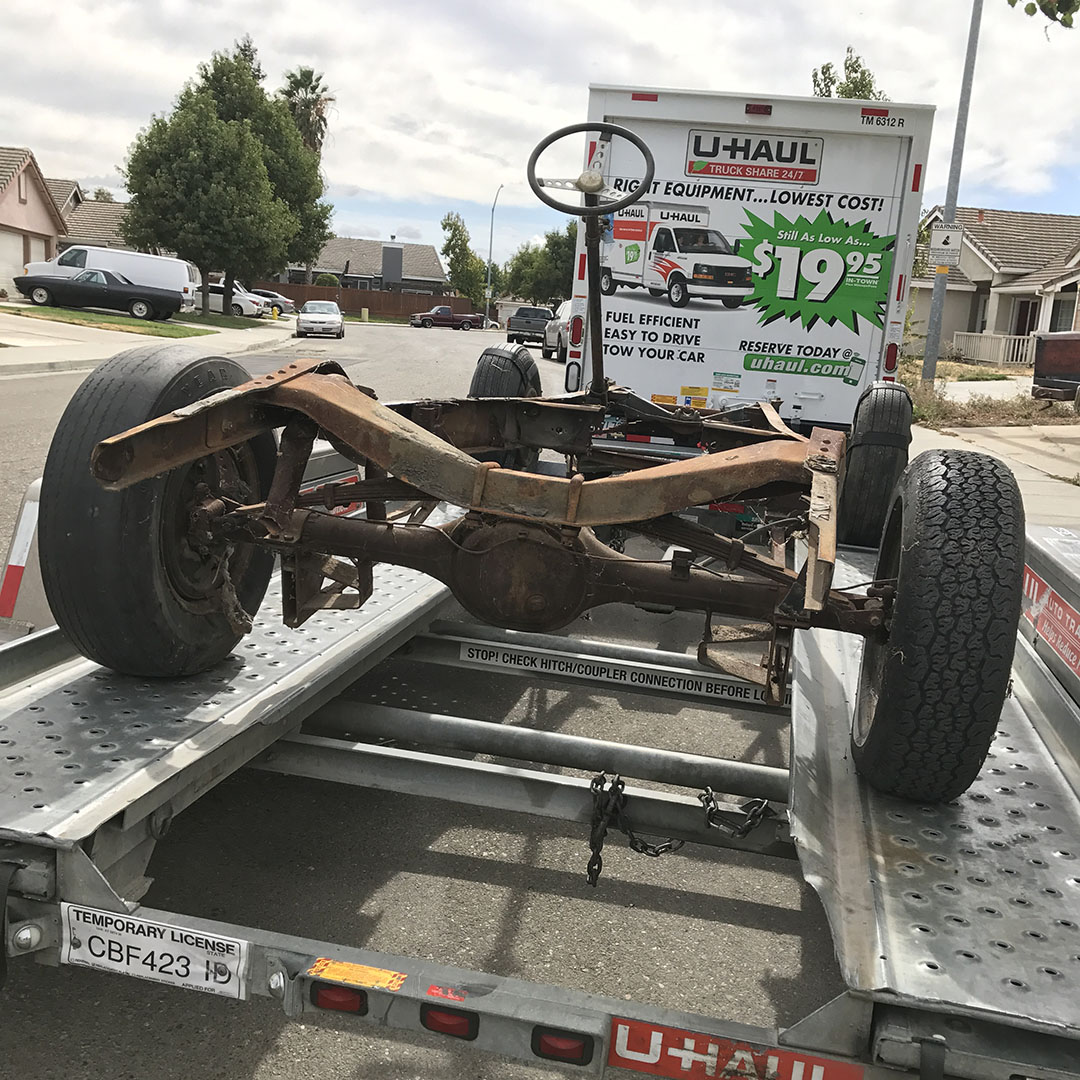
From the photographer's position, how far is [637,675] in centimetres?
436

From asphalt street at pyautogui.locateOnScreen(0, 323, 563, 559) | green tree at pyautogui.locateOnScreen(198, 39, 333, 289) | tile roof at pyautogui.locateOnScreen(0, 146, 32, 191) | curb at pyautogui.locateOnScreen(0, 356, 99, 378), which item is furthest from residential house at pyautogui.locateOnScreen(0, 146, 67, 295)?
curb at pyautogui.locateOnScreen(0, 356, 99, 378)

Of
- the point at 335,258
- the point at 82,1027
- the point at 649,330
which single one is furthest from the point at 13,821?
the point at 335,258

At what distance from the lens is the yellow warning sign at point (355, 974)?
2.19m

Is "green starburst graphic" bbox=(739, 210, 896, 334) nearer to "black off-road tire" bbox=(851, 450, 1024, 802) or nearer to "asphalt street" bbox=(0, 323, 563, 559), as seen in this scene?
"black off-road tire" bbox=(851, 450, 1024, 802)

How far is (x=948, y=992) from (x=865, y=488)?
173 inches

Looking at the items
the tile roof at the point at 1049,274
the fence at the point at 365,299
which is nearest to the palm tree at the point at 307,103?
the fence at the point at 365,299

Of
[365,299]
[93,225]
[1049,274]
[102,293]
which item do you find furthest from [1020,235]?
[93,225]

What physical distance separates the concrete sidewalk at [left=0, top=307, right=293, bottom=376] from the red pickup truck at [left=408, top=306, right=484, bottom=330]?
25.7m

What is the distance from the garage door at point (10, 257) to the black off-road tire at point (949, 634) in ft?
156

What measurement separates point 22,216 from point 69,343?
2743 cm

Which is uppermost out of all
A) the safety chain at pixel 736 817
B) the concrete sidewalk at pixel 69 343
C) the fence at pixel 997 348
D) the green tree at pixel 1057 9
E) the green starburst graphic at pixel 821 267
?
the green tree at pixel 1057 9

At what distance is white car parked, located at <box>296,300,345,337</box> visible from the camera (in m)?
39.2

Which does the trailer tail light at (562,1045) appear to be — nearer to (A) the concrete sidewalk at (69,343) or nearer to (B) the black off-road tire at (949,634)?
(B) the black off-road tire at (949,634)

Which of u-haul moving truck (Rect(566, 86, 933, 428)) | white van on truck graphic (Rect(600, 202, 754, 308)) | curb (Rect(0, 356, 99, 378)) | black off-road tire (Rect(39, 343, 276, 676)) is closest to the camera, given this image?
black off-road tire (Rect(39, 343, 276, 676))
